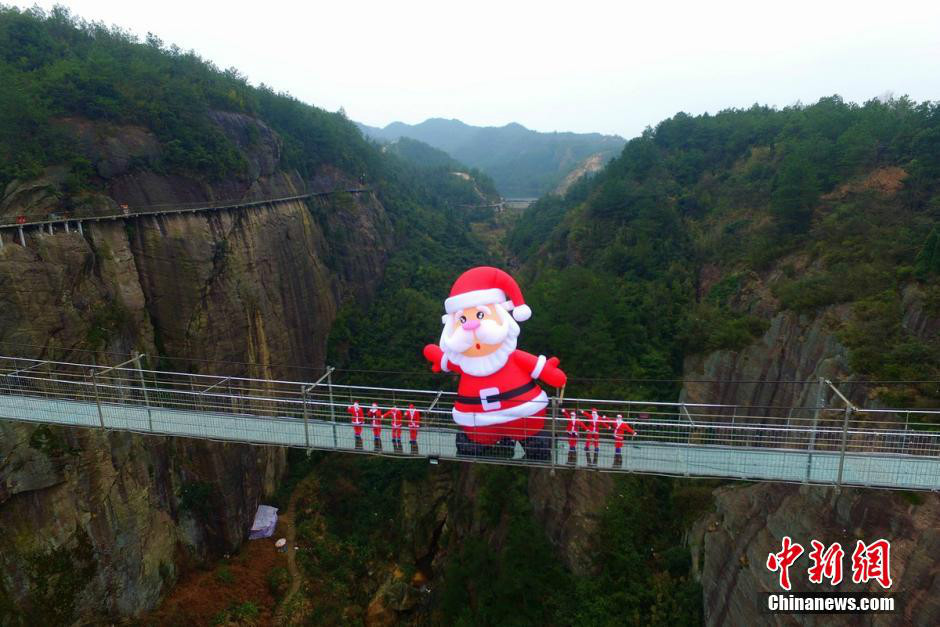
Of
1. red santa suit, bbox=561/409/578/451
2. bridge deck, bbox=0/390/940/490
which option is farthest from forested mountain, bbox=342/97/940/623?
red santa suit, bbox=561/409/578/451

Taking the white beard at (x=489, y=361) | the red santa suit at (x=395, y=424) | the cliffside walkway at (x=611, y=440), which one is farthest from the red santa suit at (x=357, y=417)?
the white beard at (x=489, y=361)

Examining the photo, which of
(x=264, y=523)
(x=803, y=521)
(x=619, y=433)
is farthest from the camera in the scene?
(x=264, y=523)

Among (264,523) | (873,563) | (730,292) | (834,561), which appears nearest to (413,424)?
(834,561)

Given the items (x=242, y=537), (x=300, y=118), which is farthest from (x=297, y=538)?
(x=300, y=118)

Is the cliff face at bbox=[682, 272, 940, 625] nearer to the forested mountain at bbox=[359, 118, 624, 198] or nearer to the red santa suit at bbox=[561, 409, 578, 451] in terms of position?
the red santa suit at bbox=[561, 409, 578, 451]

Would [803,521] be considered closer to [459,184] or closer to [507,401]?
[507,401]

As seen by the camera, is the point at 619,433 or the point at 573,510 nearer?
the point at 619,433

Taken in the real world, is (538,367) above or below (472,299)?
below

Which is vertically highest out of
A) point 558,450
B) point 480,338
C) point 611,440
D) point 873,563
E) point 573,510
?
point 480,338
